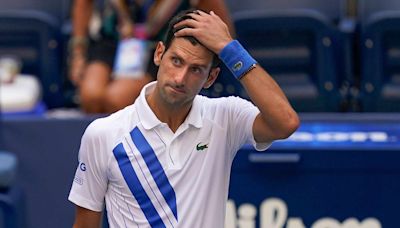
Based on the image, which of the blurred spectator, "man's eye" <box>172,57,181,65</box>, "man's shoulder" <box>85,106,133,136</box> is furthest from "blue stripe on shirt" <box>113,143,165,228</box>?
the blurred spectator

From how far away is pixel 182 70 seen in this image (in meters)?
2.91

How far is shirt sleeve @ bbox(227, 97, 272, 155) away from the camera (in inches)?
123

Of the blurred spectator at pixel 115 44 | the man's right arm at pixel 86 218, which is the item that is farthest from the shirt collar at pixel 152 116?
the blurred spectator at pixel 115 44

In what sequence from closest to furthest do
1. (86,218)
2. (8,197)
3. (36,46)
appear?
(86,218), (8,197), (36,46)

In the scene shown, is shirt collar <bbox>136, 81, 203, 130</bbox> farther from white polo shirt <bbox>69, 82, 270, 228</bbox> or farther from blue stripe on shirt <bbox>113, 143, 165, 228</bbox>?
blue stripe on shirt <bbox>113, 143, 165, 228</bbox>

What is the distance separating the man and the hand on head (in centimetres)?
1

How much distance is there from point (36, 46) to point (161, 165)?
356 cm

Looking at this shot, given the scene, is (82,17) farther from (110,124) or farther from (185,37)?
(185,37)

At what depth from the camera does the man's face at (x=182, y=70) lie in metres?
2.92

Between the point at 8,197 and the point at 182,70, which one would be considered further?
the point at 8,197

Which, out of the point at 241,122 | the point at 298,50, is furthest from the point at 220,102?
the point at 298,50

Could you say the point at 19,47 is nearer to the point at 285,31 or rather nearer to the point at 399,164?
the point at 285,31

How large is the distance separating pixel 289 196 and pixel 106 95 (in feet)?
4.67

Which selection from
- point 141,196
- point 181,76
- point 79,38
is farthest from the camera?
point 79,38
